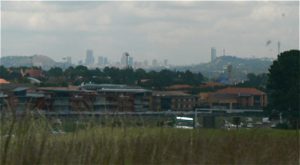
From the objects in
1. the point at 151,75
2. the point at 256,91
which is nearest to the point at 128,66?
the point at 151,75

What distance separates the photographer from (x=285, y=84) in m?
21.1

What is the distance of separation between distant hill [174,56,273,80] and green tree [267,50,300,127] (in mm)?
6604

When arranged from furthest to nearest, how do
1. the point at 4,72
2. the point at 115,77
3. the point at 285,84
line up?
the point at 285,84 < the point at 115,77 < the point at 4,72

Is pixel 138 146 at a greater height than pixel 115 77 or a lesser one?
lesser

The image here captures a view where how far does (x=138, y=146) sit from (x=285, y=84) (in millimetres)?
13046

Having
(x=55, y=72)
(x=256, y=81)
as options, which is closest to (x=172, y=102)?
(x=55, y=72)

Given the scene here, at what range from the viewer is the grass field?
312 inches

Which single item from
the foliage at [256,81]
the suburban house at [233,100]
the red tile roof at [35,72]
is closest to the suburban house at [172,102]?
the suburban house at [233,100]

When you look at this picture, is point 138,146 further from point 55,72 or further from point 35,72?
point 55,72

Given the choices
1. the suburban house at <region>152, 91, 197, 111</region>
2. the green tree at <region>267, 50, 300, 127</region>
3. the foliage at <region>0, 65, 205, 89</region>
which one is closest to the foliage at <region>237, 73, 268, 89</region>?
the foliage at <region>0, 65, 205, 89</region>

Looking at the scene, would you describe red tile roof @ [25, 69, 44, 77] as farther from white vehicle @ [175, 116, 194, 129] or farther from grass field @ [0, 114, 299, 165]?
grass field @ [0, 114, 299, 165]

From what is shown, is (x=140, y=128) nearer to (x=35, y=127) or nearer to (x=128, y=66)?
(x=35, y=127)

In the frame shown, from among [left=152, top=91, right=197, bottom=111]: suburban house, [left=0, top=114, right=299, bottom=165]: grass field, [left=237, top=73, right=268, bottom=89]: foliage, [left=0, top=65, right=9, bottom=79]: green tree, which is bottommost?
[left=0, top=114, right=299, bottom=165]: grass field

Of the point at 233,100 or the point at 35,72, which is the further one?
the point at 233,100
